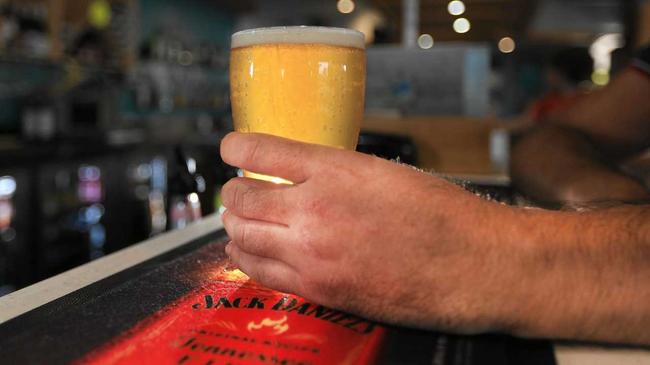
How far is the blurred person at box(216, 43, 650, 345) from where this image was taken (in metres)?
0.50

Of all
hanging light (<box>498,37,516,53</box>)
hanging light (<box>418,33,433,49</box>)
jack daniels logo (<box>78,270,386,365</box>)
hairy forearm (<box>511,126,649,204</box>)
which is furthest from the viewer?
hanging light (<box>498,37,516,53</box>)

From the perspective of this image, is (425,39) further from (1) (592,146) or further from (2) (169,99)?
(1) (592,146)

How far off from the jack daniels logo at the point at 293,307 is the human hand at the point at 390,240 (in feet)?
0.04

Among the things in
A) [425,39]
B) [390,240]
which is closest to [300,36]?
[390,240]

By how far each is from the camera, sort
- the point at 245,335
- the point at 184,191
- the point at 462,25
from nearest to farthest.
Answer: the point at 245,335 < the point at 184,191 < the point at 462,25

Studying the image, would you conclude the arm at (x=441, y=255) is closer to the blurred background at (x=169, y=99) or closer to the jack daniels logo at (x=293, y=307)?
the jack daniels logo at (x=293, y=307)

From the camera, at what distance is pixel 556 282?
506mm

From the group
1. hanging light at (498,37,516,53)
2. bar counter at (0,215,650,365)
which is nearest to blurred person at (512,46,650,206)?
bar counter at (0,215,650,365)

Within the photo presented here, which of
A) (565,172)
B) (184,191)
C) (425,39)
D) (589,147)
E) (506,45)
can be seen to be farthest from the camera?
(506,45)

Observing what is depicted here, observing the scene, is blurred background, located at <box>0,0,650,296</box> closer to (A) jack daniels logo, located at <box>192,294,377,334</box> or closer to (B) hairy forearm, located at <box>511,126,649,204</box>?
(B) hairy forearm, located at <box>511,126,649,204</box>

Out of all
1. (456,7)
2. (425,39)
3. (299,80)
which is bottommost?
(299,80)

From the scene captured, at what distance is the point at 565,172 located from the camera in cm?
131

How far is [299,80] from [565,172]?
0.85 m

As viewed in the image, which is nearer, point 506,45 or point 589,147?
point 589,147
